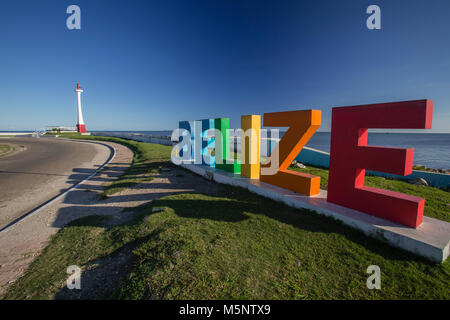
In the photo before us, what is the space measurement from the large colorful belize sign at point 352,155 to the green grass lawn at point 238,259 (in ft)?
2.83

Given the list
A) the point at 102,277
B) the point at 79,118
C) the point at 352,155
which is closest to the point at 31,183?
the point at 102,277

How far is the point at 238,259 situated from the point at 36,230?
5360 millimetres

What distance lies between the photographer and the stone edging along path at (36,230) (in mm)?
4008

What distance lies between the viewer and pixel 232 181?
8117mm

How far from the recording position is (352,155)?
497 cm

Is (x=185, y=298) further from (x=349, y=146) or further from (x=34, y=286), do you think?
(x=349, y=146)

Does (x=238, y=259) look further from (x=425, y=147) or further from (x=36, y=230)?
(x=425, y=147)

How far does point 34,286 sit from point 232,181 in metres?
5.93

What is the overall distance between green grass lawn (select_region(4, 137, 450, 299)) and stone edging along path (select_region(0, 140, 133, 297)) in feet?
0.90

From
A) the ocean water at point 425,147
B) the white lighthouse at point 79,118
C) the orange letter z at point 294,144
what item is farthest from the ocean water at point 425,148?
the white lighthouse at point 79,118

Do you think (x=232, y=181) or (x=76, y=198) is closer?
(x=76, y=198)

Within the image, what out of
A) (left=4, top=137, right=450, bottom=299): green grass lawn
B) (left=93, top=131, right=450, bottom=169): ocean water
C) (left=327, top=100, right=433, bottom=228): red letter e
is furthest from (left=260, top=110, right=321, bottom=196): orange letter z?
(left=93, top=131, right=450, bottom=169): ocean water

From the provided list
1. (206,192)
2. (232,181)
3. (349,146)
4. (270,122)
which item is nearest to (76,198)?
(206,192)

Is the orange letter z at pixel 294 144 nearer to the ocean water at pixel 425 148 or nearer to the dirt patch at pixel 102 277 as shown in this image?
the dirt patch at pixel 102 277
